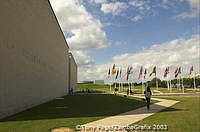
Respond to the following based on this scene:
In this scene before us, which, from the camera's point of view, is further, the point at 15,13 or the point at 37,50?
the point at 37,50

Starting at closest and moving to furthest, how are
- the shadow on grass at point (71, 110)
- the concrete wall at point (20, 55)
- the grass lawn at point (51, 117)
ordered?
the grass lawn at point (51, 117)
the concrete wall at point (20, 55)
the shadow on grass at point (71, 110)

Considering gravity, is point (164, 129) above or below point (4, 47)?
below

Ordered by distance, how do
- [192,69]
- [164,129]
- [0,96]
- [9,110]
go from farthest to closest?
[192,69] → [9,110] → [0,96] → [164,129]

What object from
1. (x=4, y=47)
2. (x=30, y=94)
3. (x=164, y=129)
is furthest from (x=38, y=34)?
(x=164, y=129)

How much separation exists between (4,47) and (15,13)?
9.23 feet

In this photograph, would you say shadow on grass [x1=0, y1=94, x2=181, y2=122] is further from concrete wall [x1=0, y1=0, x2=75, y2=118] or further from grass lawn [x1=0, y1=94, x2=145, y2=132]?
A: concrete wall [x1=0, y1=0, x2=75, y2=118]

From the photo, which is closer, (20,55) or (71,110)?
(20,55)

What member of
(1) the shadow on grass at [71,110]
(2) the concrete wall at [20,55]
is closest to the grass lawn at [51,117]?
(1) the shadow on grass at [71,110]

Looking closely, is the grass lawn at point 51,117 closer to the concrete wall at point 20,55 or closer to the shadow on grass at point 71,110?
the shadow on grass at point 71,110

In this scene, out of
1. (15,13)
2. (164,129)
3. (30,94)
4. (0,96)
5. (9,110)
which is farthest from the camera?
(30,94)

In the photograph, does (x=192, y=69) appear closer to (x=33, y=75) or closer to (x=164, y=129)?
(x=33, y=75)

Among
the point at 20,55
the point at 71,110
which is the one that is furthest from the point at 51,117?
the point at 20,55

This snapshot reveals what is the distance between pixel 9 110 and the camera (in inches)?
515

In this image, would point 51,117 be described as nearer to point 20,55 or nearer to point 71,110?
point 71,110
